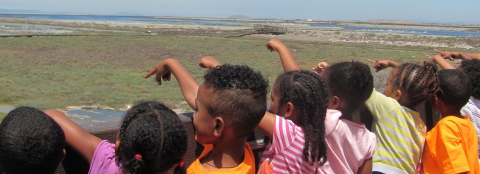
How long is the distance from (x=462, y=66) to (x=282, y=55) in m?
1.52

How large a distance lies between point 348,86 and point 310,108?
44 cm

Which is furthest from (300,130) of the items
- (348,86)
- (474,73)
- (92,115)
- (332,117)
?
(92,115)

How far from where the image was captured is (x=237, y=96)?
1914 millimetres

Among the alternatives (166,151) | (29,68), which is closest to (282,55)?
(166,151)

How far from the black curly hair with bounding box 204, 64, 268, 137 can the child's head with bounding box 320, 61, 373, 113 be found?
0.68m

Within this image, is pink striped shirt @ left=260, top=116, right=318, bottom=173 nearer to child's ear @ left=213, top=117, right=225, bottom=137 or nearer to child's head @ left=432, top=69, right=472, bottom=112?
child's ear @ left=213, top=117, right=225, bottom=137

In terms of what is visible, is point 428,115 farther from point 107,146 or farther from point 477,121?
point 107,146

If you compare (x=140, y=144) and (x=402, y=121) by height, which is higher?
(x=140, y=144)

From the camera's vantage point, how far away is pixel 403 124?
2725 mm

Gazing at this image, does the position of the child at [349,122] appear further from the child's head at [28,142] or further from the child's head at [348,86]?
the child's head at [28,142]

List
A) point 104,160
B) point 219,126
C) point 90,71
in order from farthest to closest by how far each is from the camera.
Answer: point 90,71 < point 219,126 < point 104,160

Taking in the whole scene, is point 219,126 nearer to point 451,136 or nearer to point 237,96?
point 237,96

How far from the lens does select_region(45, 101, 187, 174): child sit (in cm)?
171

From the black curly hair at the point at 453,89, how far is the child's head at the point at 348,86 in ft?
2.12
